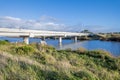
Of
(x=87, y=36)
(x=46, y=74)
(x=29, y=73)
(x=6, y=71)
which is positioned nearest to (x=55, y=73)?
(x=46, y=74)

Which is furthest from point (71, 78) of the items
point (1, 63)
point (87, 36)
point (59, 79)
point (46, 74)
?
point (87, 36)

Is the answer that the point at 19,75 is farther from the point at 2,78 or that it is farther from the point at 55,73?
the point at 55,73

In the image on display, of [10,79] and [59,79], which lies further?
[59,79]

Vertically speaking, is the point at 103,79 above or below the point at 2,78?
below

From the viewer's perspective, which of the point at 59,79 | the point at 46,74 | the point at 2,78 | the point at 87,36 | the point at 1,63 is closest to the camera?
the point at 2,78

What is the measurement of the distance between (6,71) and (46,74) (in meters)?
1.51

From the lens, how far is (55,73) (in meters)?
8.94

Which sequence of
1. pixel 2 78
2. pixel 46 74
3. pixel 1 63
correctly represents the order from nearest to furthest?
1. pixel 2 78
2. pixel 46 74
3. pixel 1 63

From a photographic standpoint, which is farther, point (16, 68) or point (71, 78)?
point (16, 68)

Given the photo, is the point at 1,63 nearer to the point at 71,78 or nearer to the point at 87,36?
the point at 71,78

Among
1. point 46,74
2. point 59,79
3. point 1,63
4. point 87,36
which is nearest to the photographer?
point 59,79

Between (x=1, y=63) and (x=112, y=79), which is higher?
(x=1, y=63)

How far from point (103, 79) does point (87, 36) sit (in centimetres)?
11535

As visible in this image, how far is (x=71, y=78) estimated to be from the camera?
8.44 m
